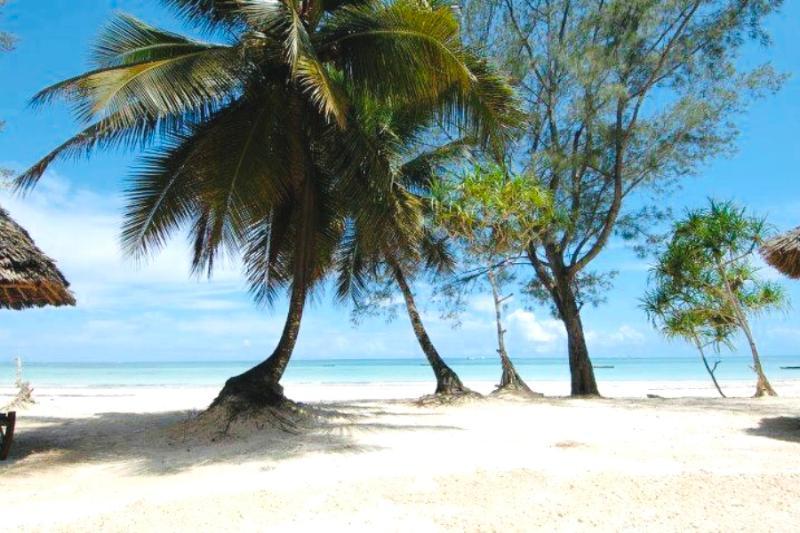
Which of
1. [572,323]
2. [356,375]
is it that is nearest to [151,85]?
[572,323]

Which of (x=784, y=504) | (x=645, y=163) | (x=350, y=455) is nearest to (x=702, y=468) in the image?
(x=784, y=504)

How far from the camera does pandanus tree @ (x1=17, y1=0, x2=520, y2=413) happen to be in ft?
24.7

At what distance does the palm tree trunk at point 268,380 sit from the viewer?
344 inches

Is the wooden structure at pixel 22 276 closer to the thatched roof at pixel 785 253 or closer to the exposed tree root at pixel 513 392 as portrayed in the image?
the exposed tree root at pixel 513 392

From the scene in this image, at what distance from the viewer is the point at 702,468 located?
5906mm

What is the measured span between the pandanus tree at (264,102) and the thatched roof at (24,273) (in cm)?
108

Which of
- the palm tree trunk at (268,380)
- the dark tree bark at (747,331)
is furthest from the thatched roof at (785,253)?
the palm tree trunk at (268,380)

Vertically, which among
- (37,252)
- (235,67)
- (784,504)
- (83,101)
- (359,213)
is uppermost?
(235,67)

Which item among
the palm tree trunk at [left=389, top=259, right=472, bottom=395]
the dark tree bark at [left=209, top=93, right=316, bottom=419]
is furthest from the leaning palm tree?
the dark tree bark at [left=209, top=93, right=316, bottom=419]

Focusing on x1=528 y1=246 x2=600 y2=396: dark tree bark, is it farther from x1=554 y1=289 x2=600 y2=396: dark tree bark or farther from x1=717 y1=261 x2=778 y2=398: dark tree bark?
x1=717 y1=261 x2=778 y2=398: dark tree bark

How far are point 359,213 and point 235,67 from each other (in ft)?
8.32

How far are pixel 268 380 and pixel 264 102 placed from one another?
3.93m

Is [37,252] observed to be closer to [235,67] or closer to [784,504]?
[235,67]

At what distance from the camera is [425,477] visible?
562cm
